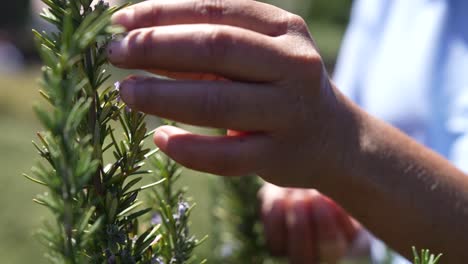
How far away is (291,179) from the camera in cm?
80

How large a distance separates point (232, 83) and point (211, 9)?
8 centimetres

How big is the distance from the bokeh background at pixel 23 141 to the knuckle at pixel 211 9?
195 millimetres

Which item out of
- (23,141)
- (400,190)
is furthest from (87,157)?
(23,141)

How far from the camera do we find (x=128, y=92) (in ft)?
2.26

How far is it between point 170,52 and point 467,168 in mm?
893

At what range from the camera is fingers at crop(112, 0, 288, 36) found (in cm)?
72

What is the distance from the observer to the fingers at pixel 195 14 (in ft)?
2.37

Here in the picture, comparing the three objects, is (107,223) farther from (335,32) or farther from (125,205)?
(335,32)

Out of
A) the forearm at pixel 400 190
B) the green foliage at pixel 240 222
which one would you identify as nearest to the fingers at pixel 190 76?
the forearm at pixel 400 190

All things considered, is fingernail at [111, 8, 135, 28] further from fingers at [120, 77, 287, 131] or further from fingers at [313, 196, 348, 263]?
fingers at [313, 196, 348, 263]

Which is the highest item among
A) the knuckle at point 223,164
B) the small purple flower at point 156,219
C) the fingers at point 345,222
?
the knuckle at point 223,164

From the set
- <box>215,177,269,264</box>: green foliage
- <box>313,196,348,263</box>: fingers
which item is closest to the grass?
<box>215,177,269,264</box>: green foliage

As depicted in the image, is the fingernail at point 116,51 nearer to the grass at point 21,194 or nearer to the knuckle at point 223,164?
the knuckle at point 223,164

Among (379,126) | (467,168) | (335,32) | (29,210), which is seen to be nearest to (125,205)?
(379,126)
